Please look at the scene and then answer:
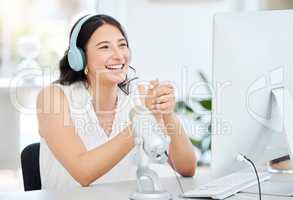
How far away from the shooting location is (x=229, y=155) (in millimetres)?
1390

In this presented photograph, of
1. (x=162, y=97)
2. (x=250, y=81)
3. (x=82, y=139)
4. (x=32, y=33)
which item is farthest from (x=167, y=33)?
(x=250, y=81)

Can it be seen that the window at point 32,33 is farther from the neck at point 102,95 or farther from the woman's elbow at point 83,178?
the woman's elbow at point 83,178

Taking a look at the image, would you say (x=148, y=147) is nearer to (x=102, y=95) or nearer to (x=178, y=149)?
(x=178, y=149)

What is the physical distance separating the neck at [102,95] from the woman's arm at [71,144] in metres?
0.12

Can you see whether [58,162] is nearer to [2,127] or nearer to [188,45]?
[188,45]

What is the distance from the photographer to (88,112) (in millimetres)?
1871

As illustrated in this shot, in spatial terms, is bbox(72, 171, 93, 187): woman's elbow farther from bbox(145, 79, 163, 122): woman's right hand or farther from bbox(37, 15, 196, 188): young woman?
bbox(145, 79, 163, 122): woman's right hand

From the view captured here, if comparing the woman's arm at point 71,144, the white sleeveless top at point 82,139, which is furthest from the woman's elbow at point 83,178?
the white sleeveless top at point 82,139

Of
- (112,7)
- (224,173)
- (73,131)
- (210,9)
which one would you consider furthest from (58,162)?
(210,9)

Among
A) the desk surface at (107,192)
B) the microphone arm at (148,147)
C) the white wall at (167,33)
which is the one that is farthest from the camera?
the white wall at (167,33)

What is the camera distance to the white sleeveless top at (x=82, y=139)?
5.96 ft

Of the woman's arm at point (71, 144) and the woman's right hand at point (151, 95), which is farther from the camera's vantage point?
the woman's arm at point (71, 144)

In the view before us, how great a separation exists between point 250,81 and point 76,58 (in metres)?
0.67

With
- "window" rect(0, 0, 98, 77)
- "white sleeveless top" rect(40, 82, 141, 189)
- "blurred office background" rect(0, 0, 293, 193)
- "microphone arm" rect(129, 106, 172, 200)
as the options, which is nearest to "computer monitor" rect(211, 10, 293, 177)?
"microphone arm" rect(129, 106, 172, 200)
